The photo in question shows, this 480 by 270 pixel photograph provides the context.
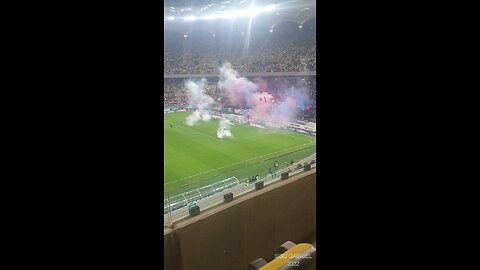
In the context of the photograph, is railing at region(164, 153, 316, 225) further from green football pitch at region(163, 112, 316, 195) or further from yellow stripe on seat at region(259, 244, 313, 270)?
green football pitch at region(163, 112, 316, 195)

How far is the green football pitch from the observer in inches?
224

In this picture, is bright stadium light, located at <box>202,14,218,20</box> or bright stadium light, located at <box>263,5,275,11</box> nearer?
bright stadium light, located at <box>263,5,275,11</box>

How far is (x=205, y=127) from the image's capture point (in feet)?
27.2

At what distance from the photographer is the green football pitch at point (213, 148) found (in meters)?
5.68

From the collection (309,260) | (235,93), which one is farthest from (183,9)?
(309,260)

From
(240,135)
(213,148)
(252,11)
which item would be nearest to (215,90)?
(240,135)

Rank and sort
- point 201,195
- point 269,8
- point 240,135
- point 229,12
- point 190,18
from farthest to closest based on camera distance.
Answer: point 190,18 → point 229,12 → point 269,8 → point 240,135 → point 201,195

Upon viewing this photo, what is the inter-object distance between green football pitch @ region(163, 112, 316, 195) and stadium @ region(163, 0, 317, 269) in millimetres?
27

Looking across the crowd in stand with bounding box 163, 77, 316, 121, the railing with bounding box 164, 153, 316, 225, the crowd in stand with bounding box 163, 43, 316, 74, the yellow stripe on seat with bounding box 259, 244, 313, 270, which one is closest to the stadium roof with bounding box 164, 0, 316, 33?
the crowd in stand with bounding box 163, 43, 316, 74

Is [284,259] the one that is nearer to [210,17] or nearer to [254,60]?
[254,60]

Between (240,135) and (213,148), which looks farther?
(240,135)

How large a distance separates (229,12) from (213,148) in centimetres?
584

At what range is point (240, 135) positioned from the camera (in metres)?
7.71
